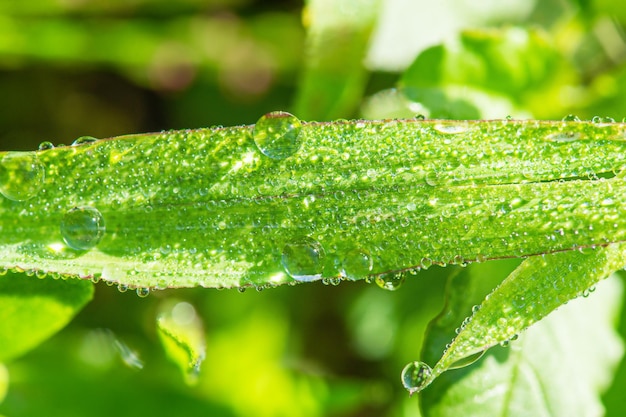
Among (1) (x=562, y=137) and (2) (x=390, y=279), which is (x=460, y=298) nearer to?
(2) (x=390, y=279)

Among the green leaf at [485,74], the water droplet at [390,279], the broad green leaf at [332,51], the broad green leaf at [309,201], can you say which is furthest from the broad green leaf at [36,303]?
the green leaf at [485,74]

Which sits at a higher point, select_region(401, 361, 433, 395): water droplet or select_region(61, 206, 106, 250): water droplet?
select_region(61, 206, 106, 250): water droplet

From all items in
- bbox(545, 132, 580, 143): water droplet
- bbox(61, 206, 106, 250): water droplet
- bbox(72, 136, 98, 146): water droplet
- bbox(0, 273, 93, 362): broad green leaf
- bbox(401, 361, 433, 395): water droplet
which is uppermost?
bbox(72, 136, 98, 146): water droplet

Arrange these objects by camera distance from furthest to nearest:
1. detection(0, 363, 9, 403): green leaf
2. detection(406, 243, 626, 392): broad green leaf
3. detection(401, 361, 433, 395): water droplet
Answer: detection(0, 363, 9, 403): green leaf < detection(401, 361, 433, 395): water droplet < detection(406, 243, 626, 392): broad green leaf

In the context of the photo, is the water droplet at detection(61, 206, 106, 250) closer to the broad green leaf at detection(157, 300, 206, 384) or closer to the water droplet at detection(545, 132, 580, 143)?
the broad green leaf at detection(157, 300, 206, 384)

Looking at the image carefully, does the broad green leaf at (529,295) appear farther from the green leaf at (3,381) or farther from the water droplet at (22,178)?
the green leaf at (3,381)

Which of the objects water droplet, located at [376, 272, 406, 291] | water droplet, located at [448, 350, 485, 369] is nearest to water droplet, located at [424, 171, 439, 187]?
water droplet, located at [376, 272, 406, 291]
